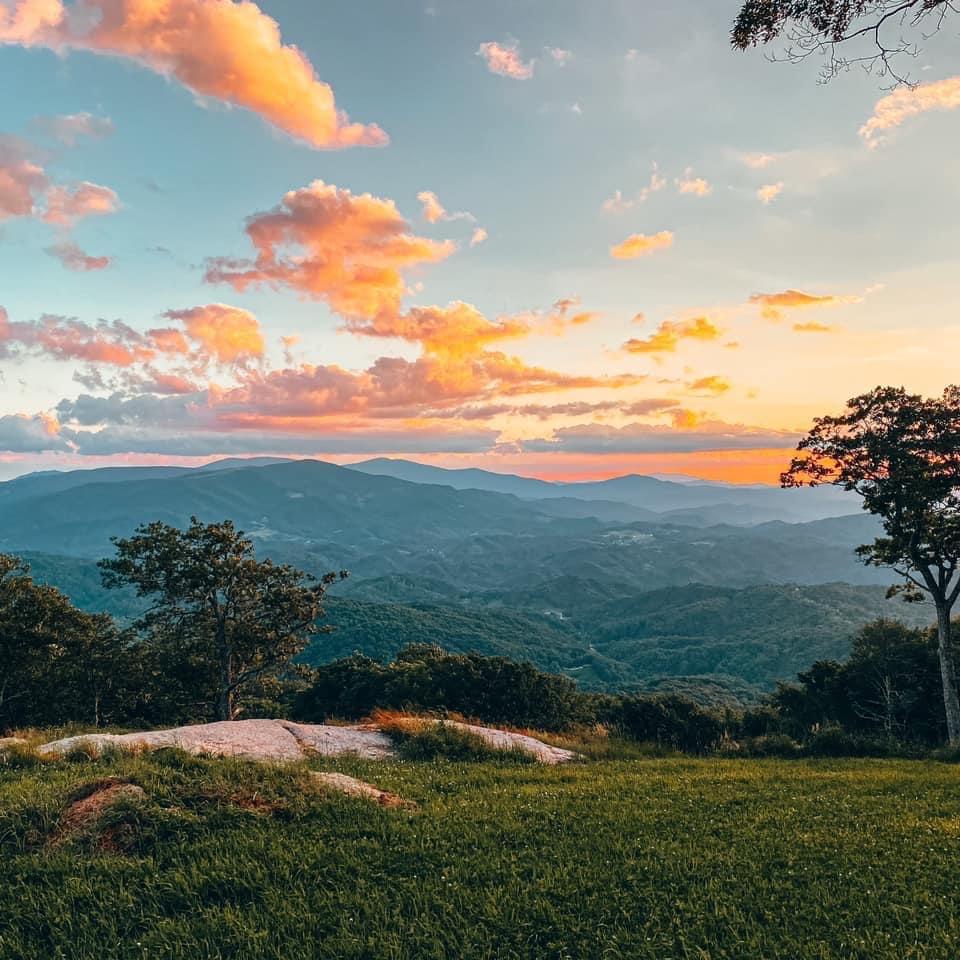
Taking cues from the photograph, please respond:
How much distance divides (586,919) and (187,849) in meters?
5.00

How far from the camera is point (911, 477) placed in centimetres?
2297

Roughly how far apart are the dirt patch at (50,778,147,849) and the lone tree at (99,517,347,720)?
26.8 m

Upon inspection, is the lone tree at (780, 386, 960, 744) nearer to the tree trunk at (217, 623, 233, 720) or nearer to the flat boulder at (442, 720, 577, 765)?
the flat boulder at (442, 720, 577, 765)

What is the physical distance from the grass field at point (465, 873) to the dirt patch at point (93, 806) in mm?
119

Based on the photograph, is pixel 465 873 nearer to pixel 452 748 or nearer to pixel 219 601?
pixel 452 748

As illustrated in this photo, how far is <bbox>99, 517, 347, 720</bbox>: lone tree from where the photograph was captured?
34281 mm

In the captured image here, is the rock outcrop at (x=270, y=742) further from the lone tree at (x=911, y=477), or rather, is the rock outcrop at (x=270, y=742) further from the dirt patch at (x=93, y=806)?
the lone tree at (x=911, y=477)

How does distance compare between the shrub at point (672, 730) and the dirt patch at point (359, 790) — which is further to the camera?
the shrub at point (672, 730)

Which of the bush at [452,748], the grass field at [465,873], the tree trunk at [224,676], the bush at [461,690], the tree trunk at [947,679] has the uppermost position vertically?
the grass field at [465,873]

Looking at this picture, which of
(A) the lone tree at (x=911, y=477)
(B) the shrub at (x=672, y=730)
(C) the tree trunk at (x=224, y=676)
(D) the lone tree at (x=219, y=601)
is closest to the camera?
(B) the shrub at (x=672, y=730)

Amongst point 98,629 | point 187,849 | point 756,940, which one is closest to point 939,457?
point 756,940

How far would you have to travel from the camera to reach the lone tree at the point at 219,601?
112 feet

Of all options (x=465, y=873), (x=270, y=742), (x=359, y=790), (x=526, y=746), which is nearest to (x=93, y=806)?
(x=359, y=790)

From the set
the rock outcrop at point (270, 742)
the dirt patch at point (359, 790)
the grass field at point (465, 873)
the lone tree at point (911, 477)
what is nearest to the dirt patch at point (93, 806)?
the grass field at point (465, 873)
